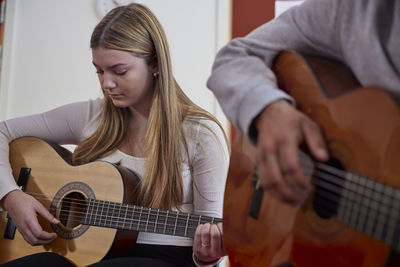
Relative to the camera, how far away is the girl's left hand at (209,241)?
41.4 inches

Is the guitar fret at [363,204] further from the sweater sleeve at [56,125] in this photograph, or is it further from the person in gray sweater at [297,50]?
the sweater sleeve at [56,125]

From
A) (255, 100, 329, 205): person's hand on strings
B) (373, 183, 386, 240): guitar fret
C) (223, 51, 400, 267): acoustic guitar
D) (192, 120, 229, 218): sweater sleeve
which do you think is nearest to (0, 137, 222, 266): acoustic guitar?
(192, 120, 229, 218): sweater sleeve

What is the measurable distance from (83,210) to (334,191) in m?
0.94

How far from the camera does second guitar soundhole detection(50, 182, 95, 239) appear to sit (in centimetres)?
125

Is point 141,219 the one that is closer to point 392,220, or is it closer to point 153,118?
point 153,118

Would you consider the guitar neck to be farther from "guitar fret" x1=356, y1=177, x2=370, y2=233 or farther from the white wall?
the white wall

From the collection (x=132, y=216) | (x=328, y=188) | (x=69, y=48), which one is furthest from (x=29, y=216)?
(x=69, y=48)

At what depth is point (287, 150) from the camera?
1.76ft

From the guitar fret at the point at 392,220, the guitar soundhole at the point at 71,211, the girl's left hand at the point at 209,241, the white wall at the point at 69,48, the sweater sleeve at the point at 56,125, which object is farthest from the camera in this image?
the white wall at the point at 69,48

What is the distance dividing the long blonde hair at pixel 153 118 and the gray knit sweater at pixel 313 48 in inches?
22.3

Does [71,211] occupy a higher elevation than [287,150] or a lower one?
lower

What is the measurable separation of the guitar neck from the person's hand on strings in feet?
1.80

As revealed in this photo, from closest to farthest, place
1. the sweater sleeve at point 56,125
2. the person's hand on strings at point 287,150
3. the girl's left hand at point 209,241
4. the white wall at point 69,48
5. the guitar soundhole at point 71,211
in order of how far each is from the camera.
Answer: the person's hand on strings at point 287,150 → the girl's left hand at point 209,241 → the guitar soundhole at point 71,211 → the sweater sleeve at point 56,125 → the white wall at point 69,48

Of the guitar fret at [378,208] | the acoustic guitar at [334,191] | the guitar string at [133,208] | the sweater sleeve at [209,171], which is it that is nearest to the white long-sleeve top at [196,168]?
the sweater sleeve at [209,171]
